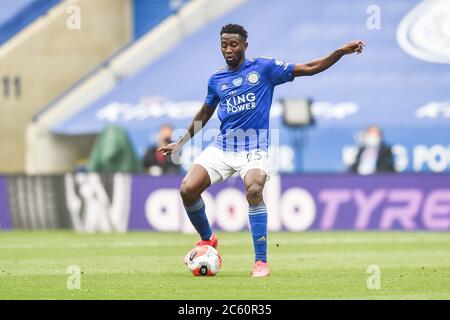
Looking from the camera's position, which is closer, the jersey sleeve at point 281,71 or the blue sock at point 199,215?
the jersey sleeve at point 281,71

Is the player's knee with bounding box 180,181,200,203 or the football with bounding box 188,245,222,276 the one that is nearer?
the football with bounding box 188,245,222,276

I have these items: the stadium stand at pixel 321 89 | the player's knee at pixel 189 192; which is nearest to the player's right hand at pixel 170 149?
the player's knee at pixel 189 192

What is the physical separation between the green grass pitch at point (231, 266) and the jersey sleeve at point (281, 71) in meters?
1.93

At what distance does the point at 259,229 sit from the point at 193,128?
4.86ft

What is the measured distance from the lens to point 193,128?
12398 mm

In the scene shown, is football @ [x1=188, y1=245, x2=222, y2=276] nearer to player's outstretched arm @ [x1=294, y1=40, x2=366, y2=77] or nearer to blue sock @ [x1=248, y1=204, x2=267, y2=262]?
blue sock @ [x1=248, y1=204, x2=267, y2=262]

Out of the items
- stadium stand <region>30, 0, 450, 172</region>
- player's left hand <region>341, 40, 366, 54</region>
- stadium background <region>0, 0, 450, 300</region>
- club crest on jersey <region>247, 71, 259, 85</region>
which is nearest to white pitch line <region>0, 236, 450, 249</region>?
club crest on jersey <region>247, 71, 259, 85</region>

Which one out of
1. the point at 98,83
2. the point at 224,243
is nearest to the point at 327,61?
the point at 224,243

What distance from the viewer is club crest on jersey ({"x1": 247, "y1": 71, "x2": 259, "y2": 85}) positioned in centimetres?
1176

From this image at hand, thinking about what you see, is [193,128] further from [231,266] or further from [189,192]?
[231,266]

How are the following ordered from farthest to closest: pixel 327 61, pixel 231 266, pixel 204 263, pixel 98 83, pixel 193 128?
pixel 98 83, pixel 231 266, pixel 193 128, pixel 204 263, pixel 327 61

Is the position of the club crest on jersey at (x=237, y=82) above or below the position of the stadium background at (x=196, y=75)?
below

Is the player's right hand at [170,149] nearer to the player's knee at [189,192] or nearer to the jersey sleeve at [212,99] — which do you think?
the player's knee at [189,192]

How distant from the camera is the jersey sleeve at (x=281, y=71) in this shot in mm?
11695
